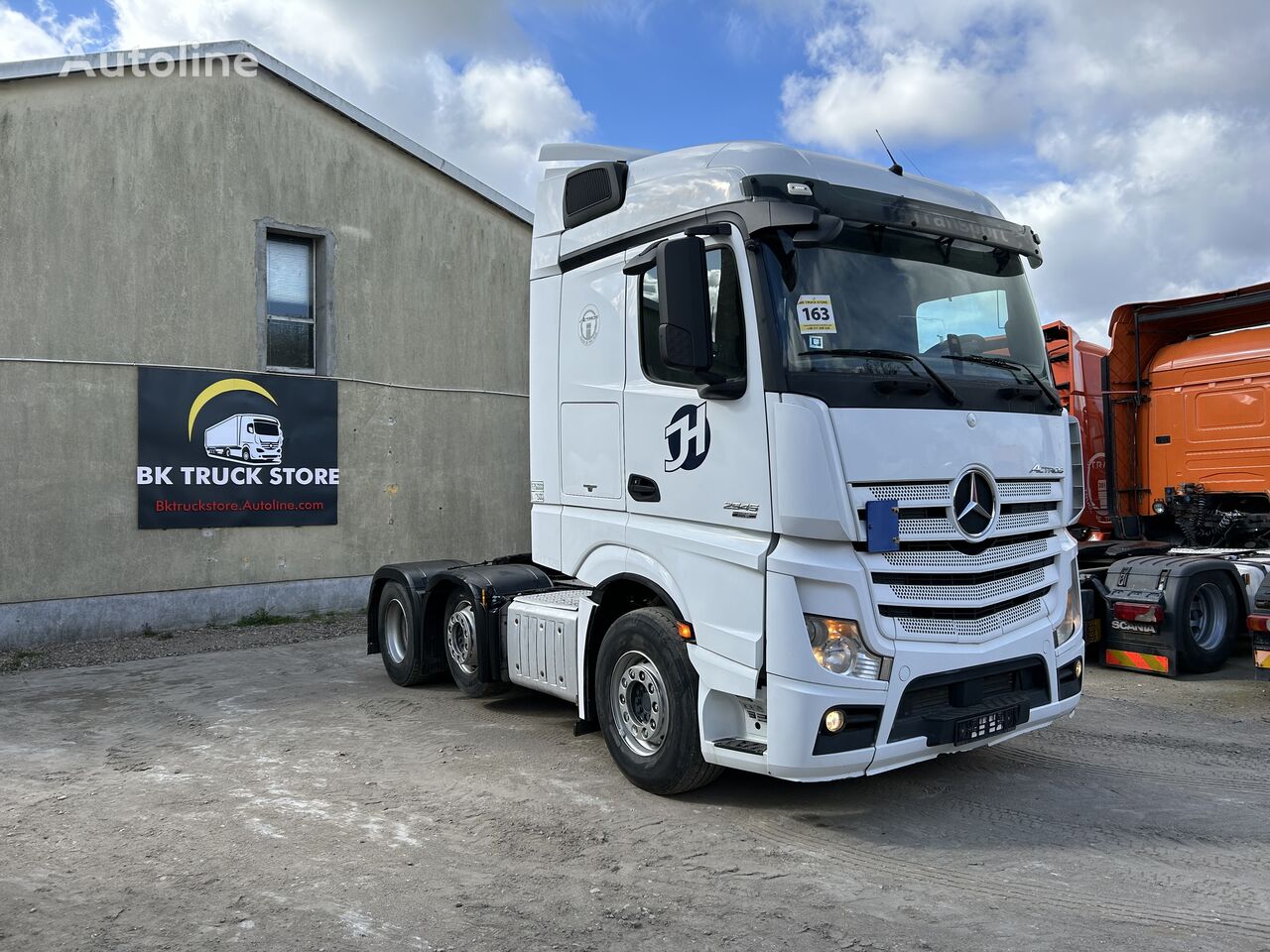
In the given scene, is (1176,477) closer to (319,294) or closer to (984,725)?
(984,725)

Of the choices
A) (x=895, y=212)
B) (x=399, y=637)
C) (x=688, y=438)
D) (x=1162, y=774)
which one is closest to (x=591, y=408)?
(x=688, y=438)

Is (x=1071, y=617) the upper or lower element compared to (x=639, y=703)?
upper

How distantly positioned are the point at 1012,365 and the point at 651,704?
8.69ft

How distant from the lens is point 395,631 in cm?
851

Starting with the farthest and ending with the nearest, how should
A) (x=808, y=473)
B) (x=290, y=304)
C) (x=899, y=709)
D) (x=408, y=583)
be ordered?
1. (x=290, y=304)
2. (x=408, y=583)
3. (x=899, y=709)
4. (x=808, y=473)

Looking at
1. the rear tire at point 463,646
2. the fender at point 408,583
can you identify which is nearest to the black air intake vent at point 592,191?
the rear tire at point 463,646

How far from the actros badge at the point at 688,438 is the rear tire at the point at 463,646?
2.53m

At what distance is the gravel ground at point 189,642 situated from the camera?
9.73 metres

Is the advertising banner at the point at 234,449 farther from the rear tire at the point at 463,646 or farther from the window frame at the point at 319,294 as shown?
the rear tire at the point at 463,646

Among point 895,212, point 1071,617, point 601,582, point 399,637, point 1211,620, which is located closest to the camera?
point 895,212

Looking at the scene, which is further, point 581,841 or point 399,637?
point 399,637

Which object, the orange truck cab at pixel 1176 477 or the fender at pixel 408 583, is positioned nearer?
the fender at pixel 408 583

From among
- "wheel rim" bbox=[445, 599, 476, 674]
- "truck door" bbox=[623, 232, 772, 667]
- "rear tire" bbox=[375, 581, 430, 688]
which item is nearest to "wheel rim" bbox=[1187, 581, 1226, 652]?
"truck door" bbox=[623, 232, 772, 667]

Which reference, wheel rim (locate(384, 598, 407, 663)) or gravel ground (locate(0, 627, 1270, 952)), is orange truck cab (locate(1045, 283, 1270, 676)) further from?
wheel rim (locate(384, 598, 407, 663))
